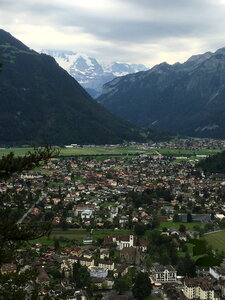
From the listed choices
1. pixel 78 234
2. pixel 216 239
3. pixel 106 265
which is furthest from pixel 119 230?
pixel 106 265

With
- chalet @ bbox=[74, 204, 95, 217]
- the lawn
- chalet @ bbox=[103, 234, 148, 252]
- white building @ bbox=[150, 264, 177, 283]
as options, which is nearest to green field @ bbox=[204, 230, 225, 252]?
the lawn

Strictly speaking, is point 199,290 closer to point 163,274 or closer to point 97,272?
point 163,274

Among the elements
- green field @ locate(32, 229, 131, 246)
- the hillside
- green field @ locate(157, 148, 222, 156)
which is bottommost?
green field @ locate(32, 229, 131, 246)

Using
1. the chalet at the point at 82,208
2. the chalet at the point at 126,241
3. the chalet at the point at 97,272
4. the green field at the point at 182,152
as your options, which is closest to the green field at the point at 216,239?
the chalet at the point at 126,241

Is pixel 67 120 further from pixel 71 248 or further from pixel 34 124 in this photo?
pixel 71 248

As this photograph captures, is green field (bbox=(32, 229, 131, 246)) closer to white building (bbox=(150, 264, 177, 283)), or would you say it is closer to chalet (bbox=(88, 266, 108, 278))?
chalet (bbox=(88, 266, 108, 278))

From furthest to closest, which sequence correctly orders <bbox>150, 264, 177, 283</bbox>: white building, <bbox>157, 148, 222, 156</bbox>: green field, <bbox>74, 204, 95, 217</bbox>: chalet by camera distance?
1. <bbox>157, 148, 222, 156</bbox>: green field
2. <bbox>74, 204, 95, 217</bbox>: chalet
3. <bbox>150, 264, 177, 283</bbox>: white building

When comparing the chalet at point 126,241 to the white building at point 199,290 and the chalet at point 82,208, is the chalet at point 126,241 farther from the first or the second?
the chalet at point 82,208
